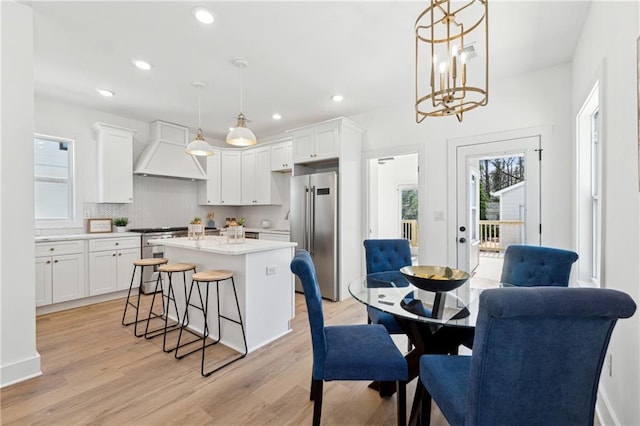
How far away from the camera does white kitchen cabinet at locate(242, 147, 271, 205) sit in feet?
17.7

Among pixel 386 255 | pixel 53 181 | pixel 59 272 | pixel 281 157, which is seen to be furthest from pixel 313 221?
pixel 53 181

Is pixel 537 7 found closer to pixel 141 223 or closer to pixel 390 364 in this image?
pixel 390 364

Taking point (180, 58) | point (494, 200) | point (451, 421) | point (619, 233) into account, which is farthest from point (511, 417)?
point (180, 58)

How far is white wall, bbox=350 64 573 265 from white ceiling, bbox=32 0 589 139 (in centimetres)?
21

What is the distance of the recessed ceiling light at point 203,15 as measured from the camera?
87.1 inches

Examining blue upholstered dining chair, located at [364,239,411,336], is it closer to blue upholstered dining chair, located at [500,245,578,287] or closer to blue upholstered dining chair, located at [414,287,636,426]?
blue upholstered dining chair, located at [500,245,578,287]

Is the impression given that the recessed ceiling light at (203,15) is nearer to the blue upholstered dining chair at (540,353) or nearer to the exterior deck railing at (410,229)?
the blue upholstered dining chair at (540,353)

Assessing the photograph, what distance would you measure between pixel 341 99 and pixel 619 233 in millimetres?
3171

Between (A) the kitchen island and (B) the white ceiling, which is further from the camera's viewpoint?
(A) the kitchen island

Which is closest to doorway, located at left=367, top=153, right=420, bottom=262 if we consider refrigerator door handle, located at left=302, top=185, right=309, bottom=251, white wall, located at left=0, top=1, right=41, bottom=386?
refrigerator door handle, located at left=302, top=185, right=309, bottom=251

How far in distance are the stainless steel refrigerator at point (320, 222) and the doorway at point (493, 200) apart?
5.14 feet

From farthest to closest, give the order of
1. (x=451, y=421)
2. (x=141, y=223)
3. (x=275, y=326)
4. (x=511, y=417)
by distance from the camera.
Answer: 1. (x=141, y=223)
2. (x=275, y=326)
3. (x=451, y=421)
4. (x=511, y=417)

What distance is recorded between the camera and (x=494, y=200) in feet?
11.4

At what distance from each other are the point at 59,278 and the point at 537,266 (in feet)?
16.5
